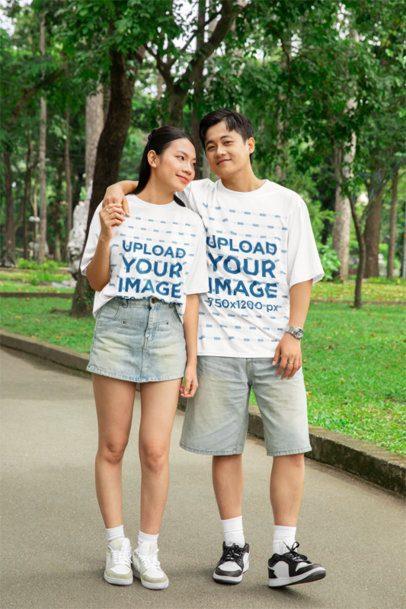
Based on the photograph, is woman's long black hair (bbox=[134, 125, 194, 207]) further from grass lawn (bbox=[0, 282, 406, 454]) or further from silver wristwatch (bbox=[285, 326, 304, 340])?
grass lawn (bbox=[0, 282, 406, 454])

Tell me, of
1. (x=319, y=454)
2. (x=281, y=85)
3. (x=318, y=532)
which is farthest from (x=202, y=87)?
(x=318, y=532)

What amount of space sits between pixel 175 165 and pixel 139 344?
0.76 meters

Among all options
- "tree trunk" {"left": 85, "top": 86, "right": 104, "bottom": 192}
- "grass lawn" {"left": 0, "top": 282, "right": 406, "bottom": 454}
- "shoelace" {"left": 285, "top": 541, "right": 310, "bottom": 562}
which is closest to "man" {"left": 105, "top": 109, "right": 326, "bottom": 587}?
"shoelace" {"left": 285, "top": 541, "right": 310, "bottom": 562}

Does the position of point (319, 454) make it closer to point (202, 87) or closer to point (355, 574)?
point (355, 574)

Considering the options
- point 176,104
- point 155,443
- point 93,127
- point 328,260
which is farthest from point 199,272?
point 328,260

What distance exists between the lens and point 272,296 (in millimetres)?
4512

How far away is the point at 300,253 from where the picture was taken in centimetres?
450

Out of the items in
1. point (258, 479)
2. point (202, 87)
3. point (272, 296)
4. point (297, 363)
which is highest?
point (202, 87)

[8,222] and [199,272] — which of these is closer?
[199,272]

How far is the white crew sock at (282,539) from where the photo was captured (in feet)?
14.7

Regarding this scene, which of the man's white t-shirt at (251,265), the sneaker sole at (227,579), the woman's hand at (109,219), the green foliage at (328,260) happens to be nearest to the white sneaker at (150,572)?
the sneaker sole at (227,579)

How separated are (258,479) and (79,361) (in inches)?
230

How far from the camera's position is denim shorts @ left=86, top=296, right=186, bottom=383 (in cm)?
442

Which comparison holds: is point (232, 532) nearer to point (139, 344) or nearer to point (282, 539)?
point (282, 539)
